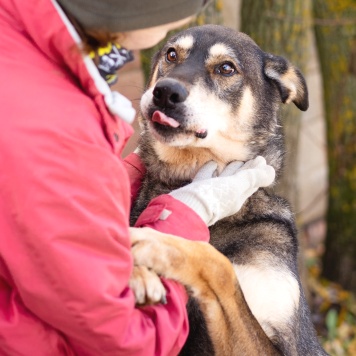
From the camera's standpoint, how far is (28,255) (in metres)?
1.62

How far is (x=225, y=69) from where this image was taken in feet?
9.84

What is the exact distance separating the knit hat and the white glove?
2.63 feet

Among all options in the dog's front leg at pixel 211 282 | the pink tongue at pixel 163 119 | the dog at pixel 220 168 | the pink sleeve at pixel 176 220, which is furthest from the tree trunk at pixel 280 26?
the pink sleeve at pixel 176 220

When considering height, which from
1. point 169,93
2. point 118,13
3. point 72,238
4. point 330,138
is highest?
point 118,13

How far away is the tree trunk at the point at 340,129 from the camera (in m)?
5.90

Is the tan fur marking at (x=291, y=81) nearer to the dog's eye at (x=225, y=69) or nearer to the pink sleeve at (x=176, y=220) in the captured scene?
the dog's eye at (x=225, y=69)

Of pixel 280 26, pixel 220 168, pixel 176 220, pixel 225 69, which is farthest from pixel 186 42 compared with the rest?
pixel 280 26

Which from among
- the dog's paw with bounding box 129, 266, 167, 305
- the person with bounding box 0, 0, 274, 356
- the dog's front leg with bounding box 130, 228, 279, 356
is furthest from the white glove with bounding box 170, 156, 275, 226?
the person with bounding box 0, 0, 274, 356

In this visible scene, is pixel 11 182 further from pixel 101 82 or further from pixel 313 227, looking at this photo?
pixel 313 227

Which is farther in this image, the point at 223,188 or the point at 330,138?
the point at 330,138

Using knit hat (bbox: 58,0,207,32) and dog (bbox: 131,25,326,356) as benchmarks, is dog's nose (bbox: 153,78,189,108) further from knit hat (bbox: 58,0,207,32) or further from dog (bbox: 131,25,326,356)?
knit hat (bbox: 58,0,207,32)

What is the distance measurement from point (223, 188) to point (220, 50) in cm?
73

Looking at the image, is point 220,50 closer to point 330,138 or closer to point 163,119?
point 163,119

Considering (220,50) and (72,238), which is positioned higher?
(72,238)
